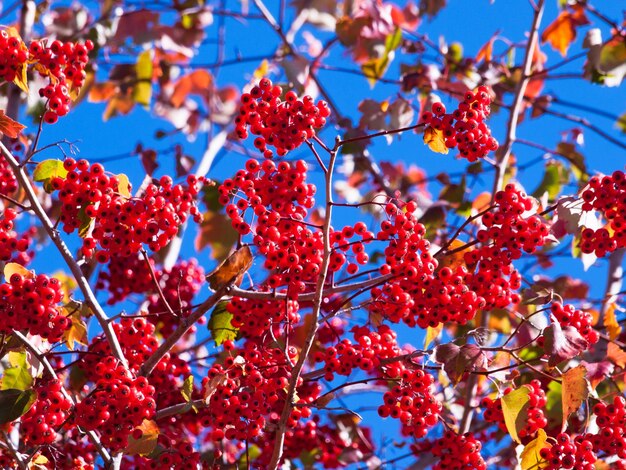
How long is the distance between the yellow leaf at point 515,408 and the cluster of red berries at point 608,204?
95 cm

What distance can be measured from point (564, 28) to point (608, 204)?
13.6 ft

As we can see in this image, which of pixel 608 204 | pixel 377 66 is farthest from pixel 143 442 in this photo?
pixel 377 66

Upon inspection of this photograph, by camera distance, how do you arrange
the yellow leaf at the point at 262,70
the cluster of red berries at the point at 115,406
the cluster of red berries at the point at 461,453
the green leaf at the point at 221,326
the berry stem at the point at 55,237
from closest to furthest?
the cluster of red berries at the point at 115,406 < the berry stem at the point at 55,237 < the cluster of red berries at the point at 461,453 < the green leaf at the point at 221,326 < the yellow leaf at the point at 262,70

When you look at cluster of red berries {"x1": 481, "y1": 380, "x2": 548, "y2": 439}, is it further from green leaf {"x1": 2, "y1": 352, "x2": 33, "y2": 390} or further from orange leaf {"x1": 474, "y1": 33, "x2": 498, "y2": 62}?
orange leaf {"x1": 474, "y1": 33, "x2": 498, "y2": 62}

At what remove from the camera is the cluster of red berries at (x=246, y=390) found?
4.37 metres

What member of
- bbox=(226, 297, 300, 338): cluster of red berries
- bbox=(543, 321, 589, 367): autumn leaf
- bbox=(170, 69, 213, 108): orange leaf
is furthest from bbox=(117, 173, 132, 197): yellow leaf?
bbox=(170, 69, 213, 108): orange leaf

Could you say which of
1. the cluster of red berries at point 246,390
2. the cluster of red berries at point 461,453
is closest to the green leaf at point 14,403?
the cluster of red berries at point 246,390

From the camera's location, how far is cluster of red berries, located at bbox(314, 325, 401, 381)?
4.57 meters

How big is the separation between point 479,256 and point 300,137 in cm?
110

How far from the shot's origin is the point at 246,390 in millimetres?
4656

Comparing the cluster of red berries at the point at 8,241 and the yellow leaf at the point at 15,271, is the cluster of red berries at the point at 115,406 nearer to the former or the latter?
the yellow leaf at the point at 15,271

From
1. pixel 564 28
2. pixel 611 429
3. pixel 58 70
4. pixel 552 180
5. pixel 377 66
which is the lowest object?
pixel 611 429

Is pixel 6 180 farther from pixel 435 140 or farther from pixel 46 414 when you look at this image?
pixel 435 140

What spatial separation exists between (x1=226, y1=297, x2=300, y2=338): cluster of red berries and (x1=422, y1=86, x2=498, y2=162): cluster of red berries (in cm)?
114
